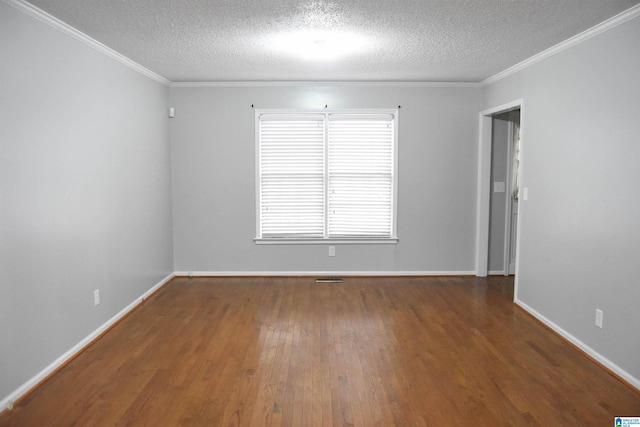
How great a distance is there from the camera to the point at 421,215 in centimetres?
573

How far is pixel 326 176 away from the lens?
570 cm

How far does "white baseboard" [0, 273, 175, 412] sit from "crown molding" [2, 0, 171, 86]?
2.31 meters

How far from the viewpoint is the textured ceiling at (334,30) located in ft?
9.50

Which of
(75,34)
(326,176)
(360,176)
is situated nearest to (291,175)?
(326,176)

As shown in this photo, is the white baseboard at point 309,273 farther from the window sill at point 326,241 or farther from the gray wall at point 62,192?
the gray wall at point 62,192

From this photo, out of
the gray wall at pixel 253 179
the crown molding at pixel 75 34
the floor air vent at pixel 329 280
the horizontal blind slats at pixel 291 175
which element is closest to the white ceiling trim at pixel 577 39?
the gray wall at pixel 253 179

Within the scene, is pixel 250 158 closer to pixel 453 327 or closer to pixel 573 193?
pixel 453 327

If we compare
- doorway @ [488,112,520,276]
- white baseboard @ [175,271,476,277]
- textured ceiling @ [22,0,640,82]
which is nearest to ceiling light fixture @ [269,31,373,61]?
textured ceiling @ [22,0,640,82]

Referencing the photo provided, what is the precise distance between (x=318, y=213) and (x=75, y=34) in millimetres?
3279

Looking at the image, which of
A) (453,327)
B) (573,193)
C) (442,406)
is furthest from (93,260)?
(573,193)

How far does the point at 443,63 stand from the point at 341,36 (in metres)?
1.44

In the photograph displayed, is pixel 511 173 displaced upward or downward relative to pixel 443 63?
downward

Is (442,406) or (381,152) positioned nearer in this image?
(442,406)

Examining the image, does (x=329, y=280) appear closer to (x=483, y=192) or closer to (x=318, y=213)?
(x=318, y=213)
